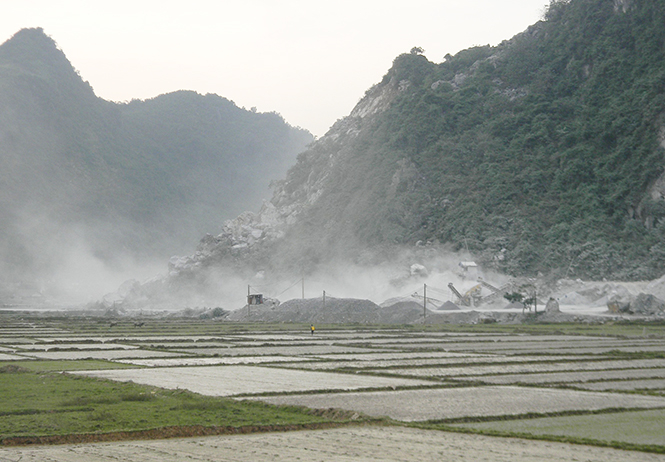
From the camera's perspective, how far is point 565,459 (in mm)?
9734

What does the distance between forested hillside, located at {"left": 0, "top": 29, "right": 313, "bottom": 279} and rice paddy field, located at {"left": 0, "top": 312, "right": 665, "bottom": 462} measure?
106m

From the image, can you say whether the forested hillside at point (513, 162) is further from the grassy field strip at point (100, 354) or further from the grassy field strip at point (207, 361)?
the grassy field strip at point (100, 354)

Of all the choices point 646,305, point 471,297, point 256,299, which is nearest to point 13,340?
point 256,299

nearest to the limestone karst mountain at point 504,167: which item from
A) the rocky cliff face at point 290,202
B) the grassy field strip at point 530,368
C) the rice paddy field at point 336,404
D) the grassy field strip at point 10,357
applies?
the rocky cliff face at point 290,202

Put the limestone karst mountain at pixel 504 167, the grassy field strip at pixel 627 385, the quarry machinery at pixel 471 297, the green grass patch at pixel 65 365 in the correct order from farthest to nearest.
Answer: the limestone karst mountain at pixel 504 167
the quarry machinery at pixel 471 297
the green grass patch at pixel 65 365
the grassy field strip at pixel 627 385

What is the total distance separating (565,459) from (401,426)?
121 inches

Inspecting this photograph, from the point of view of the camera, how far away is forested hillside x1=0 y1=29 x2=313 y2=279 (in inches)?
5069

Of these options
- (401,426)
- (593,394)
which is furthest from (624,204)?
(401,426)

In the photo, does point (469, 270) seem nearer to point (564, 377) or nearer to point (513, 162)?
point (513, 162)

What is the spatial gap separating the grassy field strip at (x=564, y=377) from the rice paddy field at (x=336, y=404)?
0.05m

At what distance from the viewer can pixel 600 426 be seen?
12344 mm

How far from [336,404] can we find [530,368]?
9264mm

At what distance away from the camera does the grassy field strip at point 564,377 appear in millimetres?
18562

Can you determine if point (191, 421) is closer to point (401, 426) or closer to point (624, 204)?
point (401, 426)
